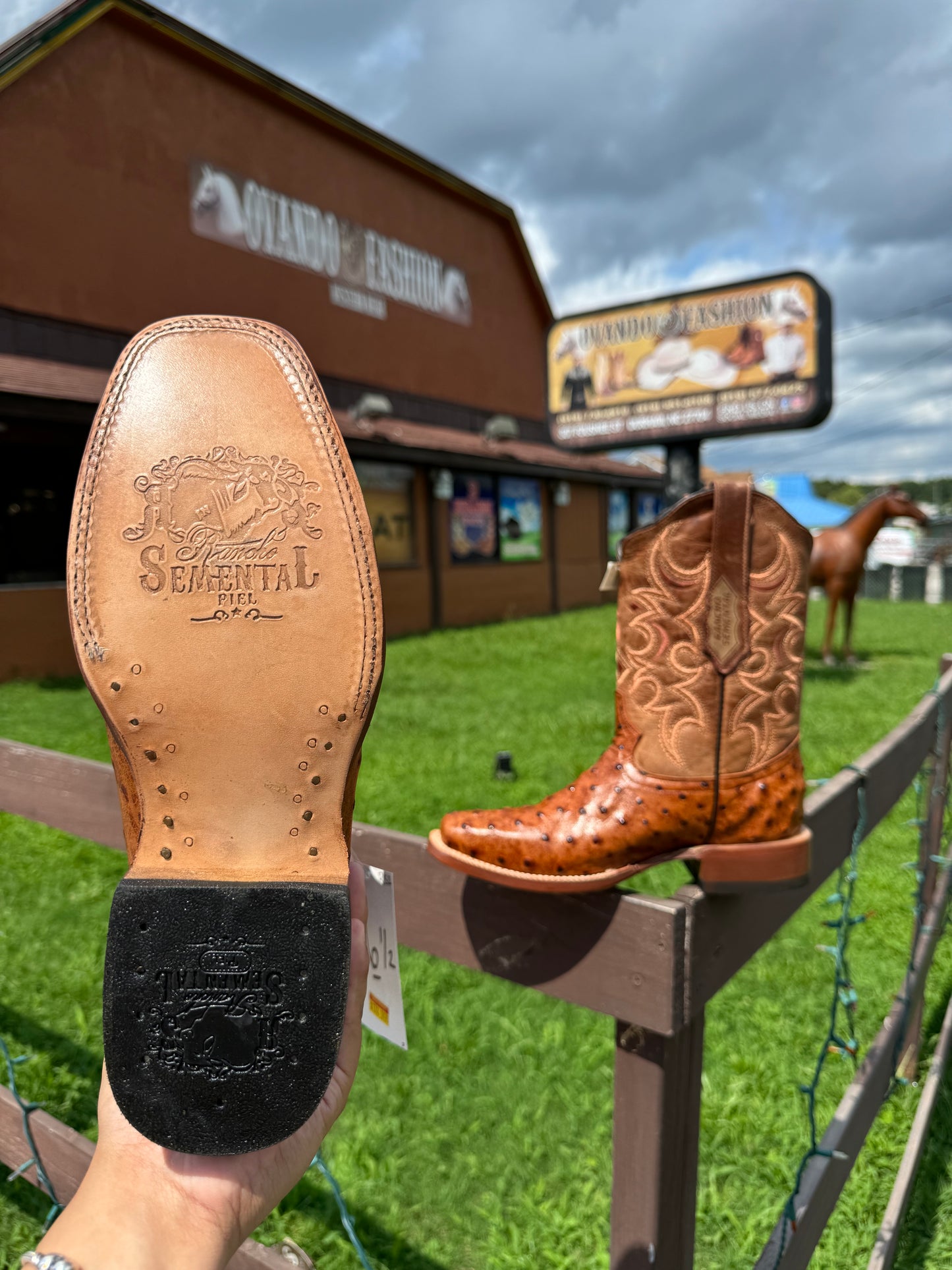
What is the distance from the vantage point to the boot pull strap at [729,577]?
0.99m

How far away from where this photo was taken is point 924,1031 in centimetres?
257

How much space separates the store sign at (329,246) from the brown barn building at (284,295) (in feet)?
0.10

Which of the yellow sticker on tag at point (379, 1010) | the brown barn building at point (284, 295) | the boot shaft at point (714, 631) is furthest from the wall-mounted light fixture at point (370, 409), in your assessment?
the yellow sticker on tag at point (379, 1010)

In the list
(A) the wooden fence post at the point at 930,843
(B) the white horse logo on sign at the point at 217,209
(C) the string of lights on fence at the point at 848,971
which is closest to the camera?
(C) the string of lights on fence at the point at 848,971

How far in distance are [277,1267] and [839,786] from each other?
115cm

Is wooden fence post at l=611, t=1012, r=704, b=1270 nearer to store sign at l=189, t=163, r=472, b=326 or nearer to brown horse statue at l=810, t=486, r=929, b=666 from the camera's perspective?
brown horse statue at l=810, t=486, r=929, b=666

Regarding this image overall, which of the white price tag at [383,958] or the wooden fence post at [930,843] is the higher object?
the white price tag at [383,958]

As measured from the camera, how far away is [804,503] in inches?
950

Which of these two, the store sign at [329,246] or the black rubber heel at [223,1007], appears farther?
the store sign at [329,246]

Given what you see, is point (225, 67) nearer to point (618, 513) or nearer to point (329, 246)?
point (329, 246)

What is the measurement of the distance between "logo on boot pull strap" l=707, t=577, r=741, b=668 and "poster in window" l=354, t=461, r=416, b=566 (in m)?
9.64

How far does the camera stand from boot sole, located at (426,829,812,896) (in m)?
0.98

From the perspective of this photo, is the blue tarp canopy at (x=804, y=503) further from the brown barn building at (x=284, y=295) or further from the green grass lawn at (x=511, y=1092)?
the green grass lawn at (x=511, y=1092)

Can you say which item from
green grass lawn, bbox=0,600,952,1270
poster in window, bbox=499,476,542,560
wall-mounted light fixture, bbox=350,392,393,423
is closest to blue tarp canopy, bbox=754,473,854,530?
poster in window, bbox=499,476,542,560
